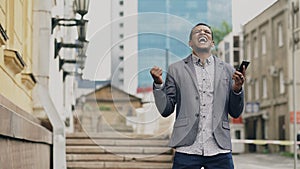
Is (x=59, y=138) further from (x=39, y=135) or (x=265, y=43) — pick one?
(x=265, y=43)

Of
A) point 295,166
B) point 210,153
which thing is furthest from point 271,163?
point 210,153

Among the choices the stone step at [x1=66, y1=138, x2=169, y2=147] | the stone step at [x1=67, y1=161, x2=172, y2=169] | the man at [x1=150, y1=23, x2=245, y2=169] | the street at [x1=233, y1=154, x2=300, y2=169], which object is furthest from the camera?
the street at [x1=233, y1=154, x2=300, y2=169]

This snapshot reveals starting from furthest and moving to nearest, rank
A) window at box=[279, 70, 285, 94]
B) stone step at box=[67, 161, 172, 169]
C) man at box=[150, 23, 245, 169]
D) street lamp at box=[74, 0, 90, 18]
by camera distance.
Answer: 1. window at box=[279, 70, 285, 94]
2. stone step at box=[67, 161, 172, 169]
3. street lamp at box=[74, 0, 90, 18]
4. man at box=[150, 23, 245, 169]

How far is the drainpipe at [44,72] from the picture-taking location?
16.5ft

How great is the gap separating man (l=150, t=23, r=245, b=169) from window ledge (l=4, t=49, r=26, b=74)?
47.4 inches

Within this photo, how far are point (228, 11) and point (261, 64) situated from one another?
12.8m

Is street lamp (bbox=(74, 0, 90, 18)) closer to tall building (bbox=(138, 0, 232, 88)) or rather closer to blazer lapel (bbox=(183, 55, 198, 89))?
tall building (bbox=(138, 0, 232, 88))

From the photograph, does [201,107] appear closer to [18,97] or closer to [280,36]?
[18,97]

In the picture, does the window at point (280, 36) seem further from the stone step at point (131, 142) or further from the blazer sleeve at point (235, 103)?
the blazer sleeve at point (235, 103)

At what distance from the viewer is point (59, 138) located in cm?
503

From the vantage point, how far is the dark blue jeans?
7.56 ft

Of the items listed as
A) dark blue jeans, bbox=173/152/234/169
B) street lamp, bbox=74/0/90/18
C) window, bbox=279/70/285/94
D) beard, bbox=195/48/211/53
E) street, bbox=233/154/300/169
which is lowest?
street, bbox=233/154/300/169

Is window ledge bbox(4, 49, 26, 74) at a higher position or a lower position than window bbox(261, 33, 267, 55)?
lower

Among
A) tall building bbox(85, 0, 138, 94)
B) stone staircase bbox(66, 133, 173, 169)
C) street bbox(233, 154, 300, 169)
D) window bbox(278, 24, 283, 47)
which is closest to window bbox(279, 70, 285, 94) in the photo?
window bbox(278, 24, 283, 47)
